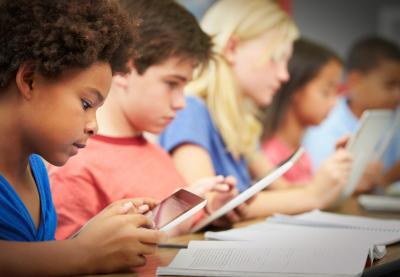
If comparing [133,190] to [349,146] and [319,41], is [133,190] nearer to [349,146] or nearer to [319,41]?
[349,146]

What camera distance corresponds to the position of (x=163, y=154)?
5.47 ft

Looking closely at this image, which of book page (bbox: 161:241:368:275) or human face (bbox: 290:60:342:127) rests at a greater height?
human face (bbox: 290:60:342:127)

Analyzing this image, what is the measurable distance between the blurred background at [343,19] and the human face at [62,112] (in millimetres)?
1823

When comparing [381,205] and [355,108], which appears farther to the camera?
[355,108]

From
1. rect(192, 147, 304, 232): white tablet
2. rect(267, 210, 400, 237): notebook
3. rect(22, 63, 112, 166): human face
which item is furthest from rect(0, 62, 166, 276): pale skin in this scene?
rect(267, 210, 400, 237): notebook

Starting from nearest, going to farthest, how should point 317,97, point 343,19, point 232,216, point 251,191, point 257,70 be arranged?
point 251,191 < point 232,216 < point 257,70 < point 317,97 < point 343,19

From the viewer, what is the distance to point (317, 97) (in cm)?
283

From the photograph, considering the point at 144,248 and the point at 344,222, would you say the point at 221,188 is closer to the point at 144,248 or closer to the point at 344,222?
the point at 344,222

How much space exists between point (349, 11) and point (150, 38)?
206 cm

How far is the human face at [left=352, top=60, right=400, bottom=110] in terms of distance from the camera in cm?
320

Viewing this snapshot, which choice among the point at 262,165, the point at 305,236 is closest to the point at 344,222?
the point at 305,236

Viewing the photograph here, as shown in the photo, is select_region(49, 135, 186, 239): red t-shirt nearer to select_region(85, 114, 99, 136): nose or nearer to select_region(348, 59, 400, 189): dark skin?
select_region(85, 114, 99, 136): nose

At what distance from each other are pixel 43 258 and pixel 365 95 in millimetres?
2462

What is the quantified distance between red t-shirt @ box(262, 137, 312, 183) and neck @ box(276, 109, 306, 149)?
34 millimetres
